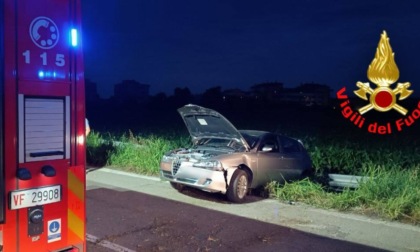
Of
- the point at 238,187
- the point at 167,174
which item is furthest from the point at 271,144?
the point at 167,174

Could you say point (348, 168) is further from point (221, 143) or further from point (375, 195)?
point (221, 143)

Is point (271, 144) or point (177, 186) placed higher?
point (271, 144)

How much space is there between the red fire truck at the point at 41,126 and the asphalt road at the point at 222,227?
9.74 ft

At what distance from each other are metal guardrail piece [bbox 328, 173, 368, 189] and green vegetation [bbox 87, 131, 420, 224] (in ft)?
0.58

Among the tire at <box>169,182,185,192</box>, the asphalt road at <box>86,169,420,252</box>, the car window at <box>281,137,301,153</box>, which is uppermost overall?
the car window at <box>281,137,301,153</box>

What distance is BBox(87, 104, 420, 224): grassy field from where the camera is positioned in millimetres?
7273

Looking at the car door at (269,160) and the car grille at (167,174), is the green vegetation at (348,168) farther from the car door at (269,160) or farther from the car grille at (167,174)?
the car grille at (167,174)

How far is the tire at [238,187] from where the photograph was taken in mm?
7855

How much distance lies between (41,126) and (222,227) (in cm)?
439

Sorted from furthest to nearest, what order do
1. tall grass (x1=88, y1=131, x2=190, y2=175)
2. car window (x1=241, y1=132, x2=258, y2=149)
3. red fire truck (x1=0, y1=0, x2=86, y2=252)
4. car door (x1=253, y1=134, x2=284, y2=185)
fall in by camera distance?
tall grass (x1=88, y1=131, x2=190, y2=175) < car window (x1=241, y1=132, x2=258, y2=149) < car door (x1=253, y1=134, x2=284, y2=185) < red fire truck (x1=0, y1=0, x2=86, y2=252)

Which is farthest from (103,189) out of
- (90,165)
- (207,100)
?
(207,100)

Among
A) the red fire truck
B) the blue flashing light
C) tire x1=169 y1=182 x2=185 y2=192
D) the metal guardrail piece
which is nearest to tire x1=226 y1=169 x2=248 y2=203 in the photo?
tire x1=169 y1=182 x2=185 y2=192

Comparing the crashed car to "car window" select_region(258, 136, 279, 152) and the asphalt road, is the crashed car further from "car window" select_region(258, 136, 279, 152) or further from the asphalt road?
the asphalt road

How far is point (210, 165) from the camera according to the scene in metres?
7.85
